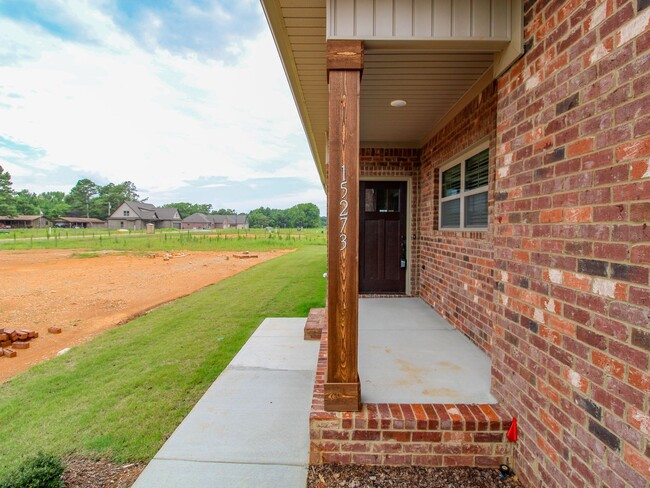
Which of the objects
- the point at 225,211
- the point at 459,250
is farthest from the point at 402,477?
the point at 225,211

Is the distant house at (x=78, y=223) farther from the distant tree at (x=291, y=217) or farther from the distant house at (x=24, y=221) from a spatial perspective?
the distant tree at (x=291, y=217)

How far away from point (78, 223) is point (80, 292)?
7815 centimetres

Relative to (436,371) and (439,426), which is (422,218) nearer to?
(436,371)

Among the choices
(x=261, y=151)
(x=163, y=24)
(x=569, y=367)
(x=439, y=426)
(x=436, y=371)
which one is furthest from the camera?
(x=261, y=151)

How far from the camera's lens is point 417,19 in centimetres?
214

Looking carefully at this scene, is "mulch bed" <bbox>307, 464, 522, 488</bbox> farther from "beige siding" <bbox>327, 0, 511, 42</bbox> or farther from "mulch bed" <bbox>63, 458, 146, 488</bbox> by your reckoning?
"beige siding" <bbox>327, 0, 511, 42</bbox>

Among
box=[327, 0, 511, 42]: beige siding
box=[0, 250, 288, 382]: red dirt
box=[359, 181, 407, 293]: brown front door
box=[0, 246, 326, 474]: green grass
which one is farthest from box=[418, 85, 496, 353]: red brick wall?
box=[0, 250, 288, 382]: red dirt

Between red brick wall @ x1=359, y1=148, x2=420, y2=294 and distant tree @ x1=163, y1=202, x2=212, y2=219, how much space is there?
294 feet

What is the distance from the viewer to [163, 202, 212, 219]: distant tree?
90.1 m

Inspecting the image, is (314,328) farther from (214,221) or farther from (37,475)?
(214,221)

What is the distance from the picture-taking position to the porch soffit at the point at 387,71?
89.6 inches

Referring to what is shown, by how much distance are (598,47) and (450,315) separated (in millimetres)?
3291

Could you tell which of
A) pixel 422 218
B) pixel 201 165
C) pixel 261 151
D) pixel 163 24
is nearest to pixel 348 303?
pixel 422 218

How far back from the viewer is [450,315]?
4.26 m
